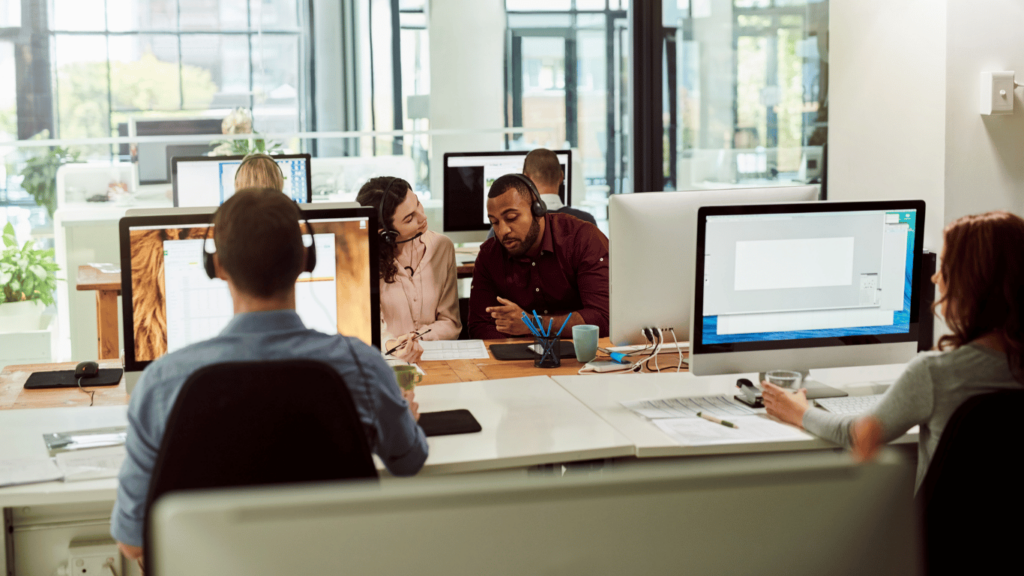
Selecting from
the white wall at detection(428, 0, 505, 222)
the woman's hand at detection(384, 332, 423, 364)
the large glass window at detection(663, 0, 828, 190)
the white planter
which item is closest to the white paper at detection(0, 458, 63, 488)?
the woman's hand at detection(384, 332, 423, 364)

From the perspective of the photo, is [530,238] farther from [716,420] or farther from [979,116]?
[979,116]

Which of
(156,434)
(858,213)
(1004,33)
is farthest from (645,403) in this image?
(1004,33)

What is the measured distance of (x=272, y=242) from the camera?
4.23 ft

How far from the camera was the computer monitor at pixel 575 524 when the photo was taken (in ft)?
1.59

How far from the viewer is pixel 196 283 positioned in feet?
5.98

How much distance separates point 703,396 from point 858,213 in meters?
0.53

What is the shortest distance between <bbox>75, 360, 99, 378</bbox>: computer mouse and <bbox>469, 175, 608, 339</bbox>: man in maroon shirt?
1063mm

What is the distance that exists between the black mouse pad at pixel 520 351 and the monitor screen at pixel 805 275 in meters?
0.52

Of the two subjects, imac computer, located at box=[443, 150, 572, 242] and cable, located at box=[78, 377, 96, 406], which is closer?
A: cable, located at box=[78, 377, 96, 406]

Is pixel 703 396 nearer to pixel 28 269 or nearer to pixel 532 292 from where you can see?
pixel 532 292

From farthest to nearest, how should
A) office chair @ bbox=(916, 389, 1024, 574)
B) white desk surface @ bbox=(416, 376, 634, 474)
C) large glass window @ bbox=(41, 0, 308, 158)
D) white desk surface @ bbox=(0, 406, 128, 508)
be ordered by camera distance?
large glass window @ bbox=(41, 0, 308, 158)
white desk surface @ bbox=(416, 376, 634, 474)
white desk surface @ bbox=(0, 406, 128, 508)
office chair @ bbox=(916, 389, 1024, 574)

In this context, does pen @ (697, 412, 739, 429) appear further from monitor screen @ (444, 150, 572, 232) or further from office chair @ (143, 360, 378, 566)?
monitor screen @ (444, 150, 572, 232)

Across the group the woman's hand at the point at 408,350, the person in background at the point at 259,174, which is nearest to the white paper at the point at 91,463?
the woman's hand at the point at 408,350

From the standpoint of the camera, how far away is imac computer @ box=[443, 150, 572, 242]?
179 inches
